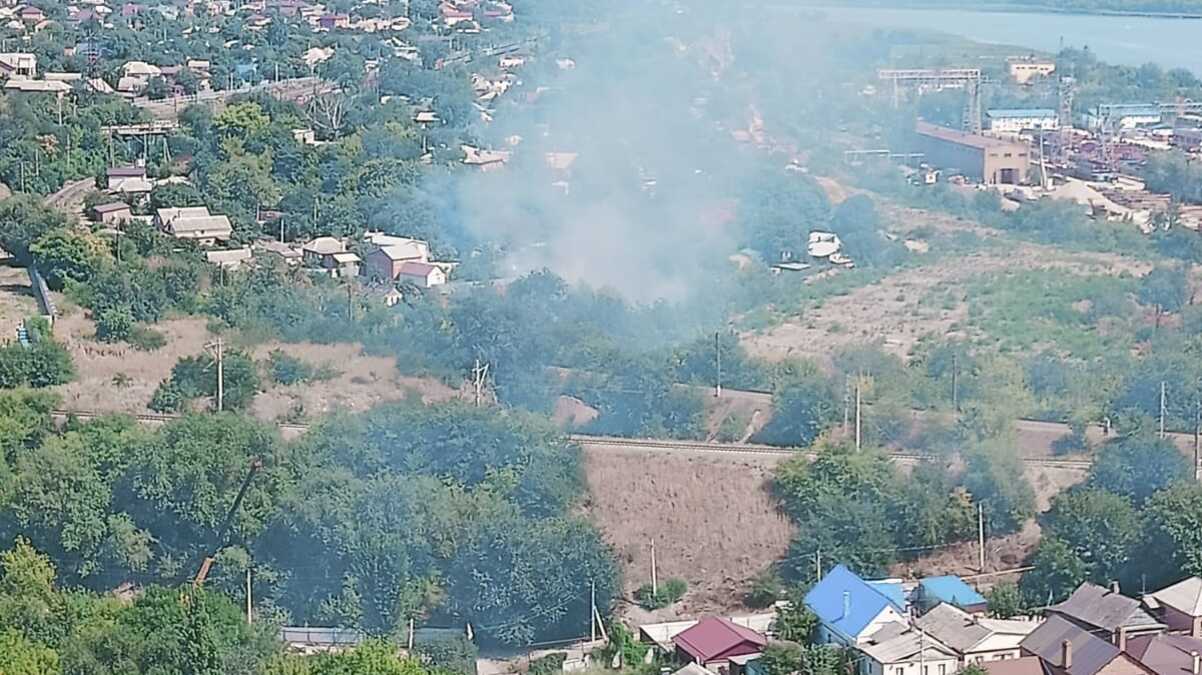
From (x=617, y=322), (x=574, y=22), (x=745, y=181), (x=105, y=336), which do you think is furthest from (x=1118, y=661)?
(x=574, y=22)

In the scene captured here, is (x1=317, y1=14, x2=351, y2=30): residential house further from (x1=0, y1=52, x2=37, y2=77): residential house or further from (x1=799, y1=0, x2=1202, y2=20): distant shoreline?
(x1=799, y1=0, x2=1202, y2=20): distant shoreline

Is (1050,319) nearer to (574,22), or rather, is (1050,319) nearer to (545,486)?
(545,486)

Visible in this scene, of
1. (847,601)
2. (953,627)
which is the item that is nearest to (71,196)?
(847,601)

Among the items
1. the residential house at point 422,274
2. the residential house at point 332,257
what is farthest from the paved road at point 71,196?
the residential house at point 422,274

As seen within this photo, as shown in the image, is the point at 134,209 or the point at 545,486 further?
the point at 134,209

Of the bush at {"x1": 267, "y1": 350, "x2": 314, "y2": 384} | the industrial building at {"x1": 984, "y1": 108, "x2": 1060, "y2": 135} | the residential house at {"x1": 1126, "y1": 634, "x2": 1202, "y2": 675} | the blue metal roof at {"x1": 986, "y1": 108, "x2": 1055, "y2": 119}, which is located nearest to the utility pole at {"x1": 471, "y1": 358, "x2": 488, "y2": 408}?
the bush at {"x1": 267, "y1": 350, "x2": 314, "y2": 384}

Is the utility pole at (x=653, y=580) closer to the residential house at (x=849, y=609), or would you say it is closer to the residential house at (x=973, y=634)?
the residential house at (x=849, y=609)
